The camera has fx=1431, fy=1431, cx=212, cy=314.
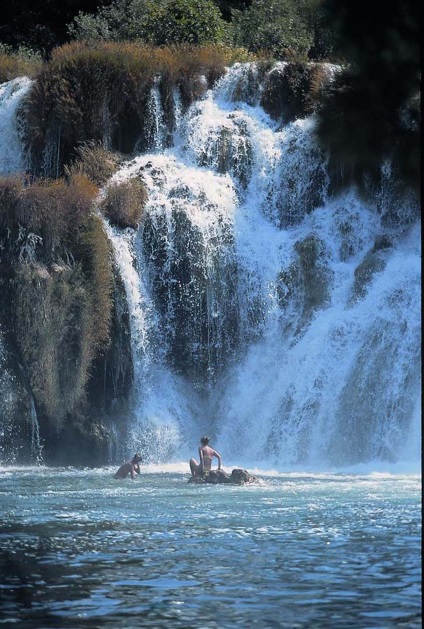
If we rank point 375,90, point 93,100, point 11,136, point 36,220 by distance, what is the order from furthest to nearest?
point 11,136, point 93,100, point 36,220, point 375,90

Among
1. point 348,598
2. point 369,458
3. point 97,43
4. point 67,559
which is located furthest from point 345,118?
point 97,43

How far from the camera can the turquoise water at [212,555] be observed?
1237 cm

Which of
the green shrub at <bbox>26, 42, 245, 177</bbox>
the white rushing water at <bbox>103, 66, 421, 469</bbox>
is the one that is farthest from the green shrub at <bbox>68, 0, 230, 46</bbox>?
the white rushing water at <bbox>103, 66, 421, 469</bbox>

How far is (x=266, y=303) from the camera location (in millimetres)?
29656

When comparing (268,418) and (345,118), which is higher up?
(345,118)

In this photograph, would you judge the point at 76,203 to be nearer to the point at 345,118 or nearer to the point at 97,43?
the point at 97,43

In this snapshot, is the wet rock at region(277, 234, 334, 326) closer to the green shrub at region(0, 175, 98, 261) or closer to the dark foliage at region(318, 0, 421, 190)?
the green shrub at region(0, 175, 98, 261)

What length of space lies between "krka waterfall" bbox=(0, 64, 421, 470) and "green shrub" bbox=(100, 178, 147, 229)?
0.21 metres

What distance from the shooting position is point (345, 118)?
39.2 ft

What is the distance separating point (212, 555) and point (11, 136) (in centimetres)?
1963

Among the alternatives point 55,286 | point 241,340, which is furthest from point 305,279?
point 55,286

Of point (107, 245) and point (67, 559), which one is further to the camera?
point (107, 245)

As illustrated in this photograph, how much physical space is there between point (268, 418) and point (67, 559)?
1307 cm

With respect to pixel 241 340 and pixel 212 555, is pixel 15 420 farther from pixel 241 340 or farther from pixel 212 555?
pixel 212 555
